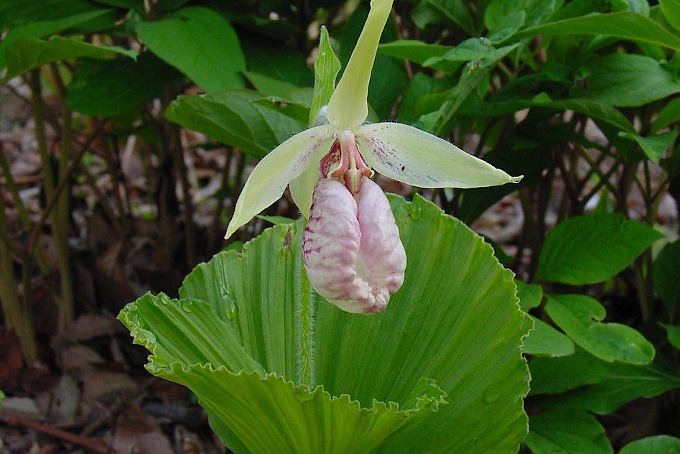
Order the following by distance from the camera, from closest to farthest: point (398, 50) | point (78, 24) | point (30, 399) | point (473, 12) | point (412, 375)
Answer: point (412, 375)
point (398, 50)
point (78, 24)
point (473, 12)
point (30, 399)

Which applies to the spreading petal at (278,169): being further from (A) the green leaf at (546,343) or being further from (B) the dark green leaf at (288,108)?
(A) the green leaf at (546,343)

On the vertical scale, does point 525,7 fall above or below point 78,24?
above

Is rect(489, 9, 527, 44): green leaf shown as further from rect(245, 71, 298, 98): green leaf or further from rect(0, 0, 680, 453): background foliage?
rect(245, 71, 298, 98): green leaf

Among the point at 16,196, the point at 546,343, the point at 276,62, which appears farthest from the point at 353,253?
the point at 16,196

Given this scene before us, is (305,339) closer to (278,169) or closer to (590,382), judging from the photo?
(278,169)

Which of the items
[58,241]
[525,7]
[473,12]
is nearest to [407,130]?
[525,7]

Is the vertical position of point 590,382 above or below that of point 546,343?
below

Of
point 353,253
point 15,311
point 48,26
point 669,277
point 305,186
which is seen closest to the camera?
point 353,253

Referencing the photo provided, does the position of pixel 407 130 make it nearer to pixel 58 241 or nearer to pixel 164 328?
pixel 164 328

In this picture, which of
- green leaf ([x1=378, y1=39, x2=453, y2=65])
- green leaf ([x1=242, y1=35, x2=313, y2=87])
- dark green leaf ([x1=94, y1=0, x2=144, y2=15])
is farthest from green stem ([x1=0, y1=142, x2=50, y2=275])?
green leaf ([x1=378, y1=39, x2=453, y2=65])
